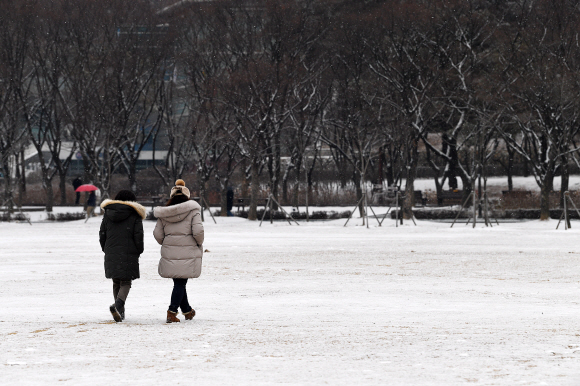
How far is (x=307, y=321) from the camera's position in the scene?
9.74m

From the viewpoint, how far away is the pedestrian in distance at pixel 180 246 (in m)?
9.61

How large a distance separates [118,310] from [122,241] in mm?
670

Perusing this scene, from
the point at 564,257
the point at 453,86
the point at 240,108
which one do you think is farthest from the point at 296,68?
the point at 564,257

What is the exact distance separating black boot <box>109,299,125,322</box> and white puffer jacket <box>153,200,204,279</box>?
49 centimetres

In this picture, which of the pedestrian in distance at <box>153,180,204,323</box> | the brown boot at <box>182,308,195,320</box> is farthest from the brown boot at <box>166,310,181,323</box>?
the brown boot at <box>182,308,195,320</box>

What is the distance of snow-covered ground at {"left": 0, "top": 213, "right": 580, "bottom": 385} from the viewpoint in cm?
677

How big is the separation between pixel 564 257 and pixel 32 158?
61055 millimetres

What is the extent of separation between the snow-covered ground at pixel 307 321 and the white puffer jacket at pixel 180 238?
55 centimetres

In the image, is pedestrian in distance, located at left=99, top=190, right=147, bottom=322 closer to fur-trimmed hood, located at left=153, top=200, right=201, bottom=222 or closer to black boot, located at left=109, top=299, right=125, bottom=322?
black boot, located at left=109, top=299, right=125, bottom=322

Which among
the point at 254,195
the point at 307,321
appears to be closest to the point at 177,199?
the point at 307,321

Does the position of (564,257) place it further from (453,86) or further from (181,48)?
(181,48)

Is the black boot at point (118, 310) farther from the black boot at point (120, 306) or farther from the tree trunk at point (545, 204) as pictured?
the tree trunk at point (545, 204)

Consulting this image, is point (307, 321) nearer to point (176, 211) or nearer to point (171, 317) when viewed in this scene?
point (171, 317)

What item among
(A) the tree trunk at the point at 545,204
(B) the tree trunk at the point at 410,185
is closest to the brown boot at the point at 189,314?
(B) the tree trunk at the point at 410,185
